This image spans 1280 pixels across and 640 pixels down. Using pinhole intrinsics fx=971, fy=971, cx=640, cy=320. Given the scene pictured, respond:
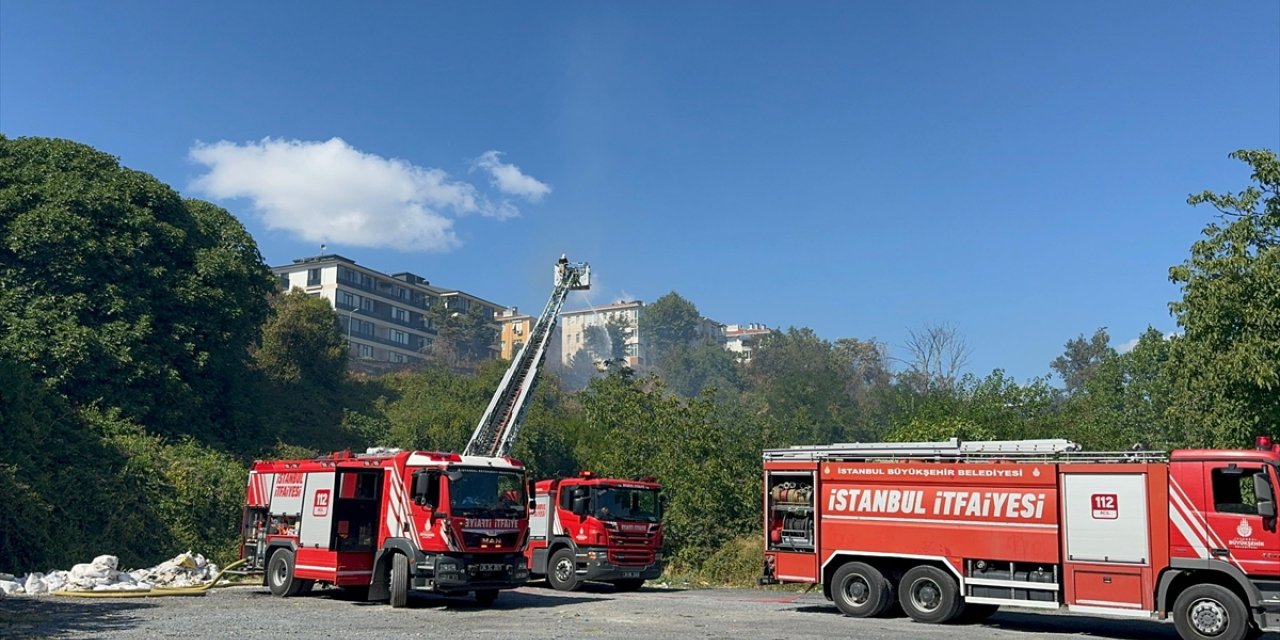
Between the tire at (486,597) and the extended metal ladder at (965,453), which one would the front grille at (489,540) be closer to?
the tire at (486,597)

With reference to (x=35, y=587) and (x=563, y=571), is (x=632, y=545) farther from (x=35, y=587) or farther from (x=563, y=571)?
(x=35, y=587)

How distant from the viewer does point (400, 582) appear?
63.1 feet

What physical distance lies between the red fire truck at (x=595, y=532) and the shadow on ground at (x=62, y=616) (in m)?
9.23

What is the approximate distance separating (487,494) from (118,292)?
26574 mm

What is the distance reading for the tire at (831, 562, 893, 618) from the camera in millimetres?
17812

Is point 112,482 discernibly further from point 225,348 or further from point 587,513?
point 587,513

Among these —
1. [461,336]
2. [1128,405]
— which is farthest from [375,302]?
[1128,405]

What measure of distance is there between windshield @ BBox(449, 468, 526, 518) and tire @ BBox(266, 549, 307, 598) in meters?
4.99

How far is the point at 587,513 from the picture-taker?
2416cm

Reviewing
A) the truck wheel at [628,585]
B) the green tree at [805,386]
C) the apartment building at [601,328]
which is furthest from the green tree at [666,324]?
the truck wheel at [628,585]

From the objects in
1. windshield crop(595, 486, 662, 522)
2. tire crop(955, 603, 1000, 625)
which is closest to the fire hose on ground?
windshield crop(595, 486, 662, 522)

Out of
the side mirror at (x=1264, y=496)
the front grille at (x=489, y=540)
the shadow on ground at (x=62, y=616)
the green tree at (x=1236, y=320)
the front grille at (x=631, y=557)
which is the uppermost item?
the green tree at (x=1236, y=320)

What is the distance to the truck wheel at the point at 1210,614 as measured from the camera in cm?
1405

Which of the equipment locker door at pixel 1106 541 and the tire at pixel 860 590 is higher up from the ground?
the equipment locker door at pixel 1106 541
